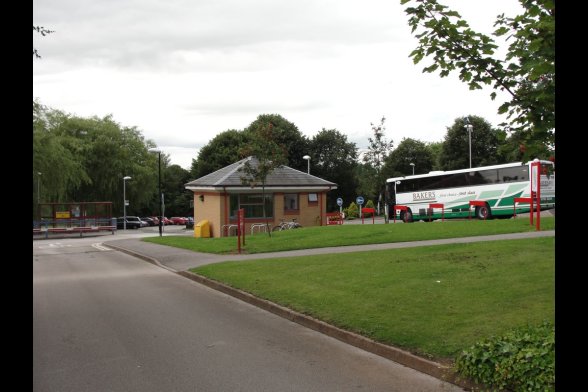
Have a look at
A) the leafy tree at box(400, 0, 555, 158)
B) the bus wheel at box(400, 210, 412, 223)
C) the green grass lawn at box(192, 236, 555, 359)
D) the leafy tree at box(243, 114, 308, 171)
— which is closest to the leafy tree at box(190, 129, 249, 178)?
the leafy tree at box(243, 114, 308, 171)

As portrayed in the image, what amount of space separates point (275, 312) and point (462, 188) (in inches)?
1060

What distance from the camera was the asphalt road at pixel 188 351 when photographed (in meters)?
6.11

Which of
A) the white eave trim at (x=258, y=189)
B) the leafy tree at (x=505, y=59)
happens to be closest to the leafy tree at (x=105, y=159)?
the white eave trim at (x=258, y=189)

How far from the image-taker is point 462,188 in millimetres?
35062

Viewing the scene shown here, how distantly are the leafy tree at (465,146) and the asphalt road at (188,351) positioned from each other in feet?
191

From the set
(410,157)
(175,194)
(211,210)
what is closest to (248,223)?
(211,210)

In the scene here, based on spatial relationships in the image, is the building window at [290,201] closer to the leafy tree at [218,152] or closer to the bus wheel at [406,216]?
the bus wheel at [406,216]

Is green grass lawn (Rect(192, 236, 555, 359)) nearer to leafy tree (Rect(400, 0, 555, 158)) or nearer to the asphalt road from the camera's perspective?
the asphalt road

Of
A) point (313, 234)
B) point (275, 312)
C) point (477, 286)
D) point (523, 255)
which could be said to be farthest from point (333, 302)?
point (313, 234)

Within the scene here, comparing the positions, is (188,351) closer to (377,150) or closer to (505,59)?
(505,59)

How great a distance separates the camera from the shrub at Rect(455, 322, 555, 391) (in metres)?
4.99

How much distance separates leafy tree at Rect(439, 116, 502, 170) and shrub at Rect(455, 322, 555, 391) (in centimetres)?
6245
